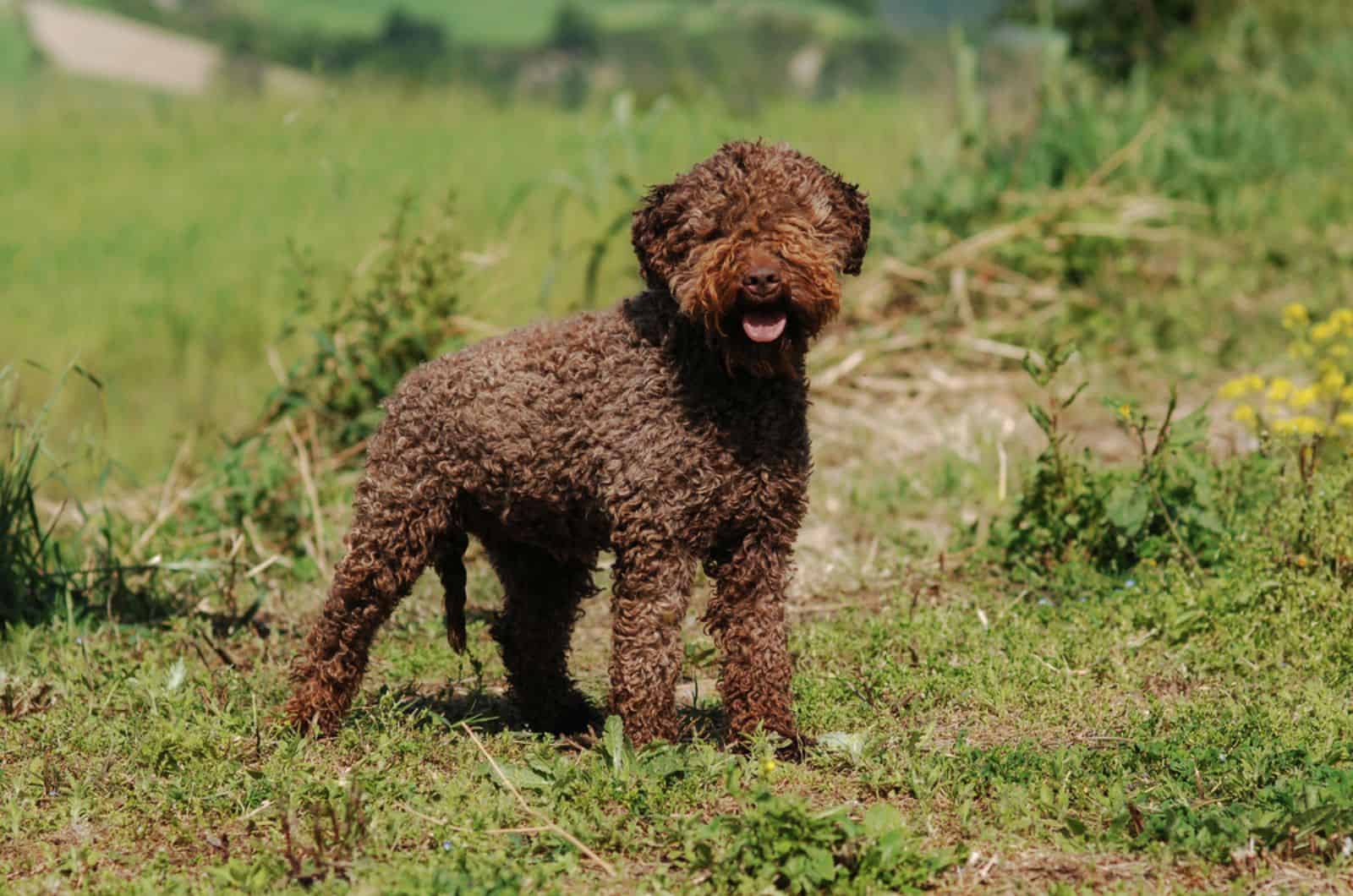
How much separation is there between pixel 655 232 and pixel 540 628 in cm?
155

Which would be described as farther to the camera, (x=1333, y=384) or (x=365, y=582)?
(x=1333, y=384)

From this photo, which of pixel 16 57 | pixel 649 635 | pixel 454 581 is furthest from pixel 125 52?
pixel 649 635

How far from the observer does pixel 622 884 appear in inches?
158

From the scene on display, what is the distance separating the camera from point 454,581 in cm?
531

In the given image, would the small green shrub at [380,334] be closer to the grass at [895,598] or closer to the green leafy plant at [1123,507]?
the grass at [895,598]

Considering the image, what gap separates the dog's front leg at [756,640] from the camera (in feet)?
15.4

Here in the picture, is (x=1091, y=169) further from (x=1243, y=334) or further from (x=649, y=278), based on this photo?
(x=649, y=278)

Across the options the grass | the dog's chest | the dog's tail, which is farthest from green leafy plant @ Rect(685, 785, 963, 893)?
the dog's tail

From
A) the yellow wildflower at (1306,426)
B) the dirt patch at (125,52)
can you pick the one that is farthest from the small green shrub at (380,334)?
the dirt patch at (125,52)

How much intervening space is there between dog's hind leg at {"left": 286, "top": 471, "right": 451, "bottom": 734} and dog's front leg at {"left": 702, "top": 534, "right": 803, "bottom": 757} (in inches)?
38.9

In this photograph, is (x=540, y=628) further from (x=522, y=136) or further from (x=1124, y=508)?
(x=522, y=136)

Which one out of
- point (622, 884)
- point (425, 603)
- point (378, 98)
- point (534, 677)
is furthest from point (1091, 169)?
point (378, 98)

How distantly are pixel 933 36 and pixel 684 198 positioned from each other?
13.8m

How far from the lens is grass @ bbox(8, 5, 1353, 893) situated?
411 centimetres
